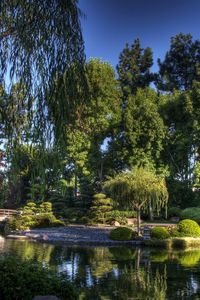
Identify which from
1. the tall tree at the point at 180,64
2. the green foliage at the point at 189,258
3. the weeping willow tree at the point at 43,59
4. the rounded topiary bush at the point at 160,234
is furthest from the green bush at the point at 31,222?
the weeping willow tree at the point at 43,59

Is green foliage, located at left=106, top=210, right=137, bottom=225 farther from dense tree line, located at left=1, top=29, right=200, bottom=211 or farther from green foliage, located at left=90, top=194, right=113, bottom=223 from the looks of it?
dense tree line, located at left=1, top=29, right=200, bottom=211

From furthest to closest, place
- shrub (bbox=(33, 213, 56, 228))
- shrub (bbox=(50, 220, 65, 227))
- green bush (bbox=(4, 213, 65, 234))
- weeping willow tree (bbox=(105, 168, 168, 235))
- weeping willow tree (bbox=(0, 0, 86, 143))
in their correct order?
shrub (bbox=(50, 220, 65, 227)) < shrub (bbox=(33, 213, 56, 228)) < green bush (bbox=(4, 213, 65, 234)) < weeping willow tree (bbox=(105, 168, 168, 235)) < weeping willow tree (bbox=(0, 0, 86, 143))

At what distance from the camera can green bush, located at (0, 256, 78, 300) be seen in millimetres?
7914

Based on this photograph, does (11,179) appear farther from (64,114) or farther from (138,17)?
(138,17)

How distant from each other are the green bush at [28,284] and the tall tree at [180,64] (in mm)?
44161

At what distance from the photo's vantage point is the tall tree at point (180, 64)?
50.9 meters

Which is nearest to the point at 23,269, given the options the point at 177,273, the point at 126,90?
the point at 177,273

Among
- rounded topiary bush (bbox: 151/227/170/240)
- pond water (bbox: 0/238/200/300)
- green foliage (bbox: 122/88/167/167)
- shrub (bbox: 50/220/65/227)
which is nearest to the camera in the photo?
pond water (bbox: 0/238/200/300)

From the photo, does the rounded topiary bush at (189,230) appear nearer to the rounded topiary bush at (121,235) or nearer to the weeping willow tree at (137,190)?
the weeping willow tree at (137,190)

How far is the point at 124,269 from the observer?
54.5 feet

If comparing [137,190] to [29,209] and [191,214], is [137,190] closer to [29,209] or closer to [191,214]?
[191,214]

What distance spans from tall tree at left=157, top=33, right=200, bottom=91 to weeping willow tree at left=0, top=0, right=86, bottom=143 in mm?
46404

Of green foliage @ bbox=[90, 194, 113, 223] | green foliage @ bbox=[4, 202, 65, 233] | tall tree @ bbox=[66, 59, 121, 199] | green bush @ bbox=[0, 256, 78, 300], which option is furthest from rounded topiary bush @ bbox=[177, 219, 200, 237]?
green bush @ bbox=[0, 256, 78, 300]

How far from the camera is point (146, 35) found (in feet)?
22.0
